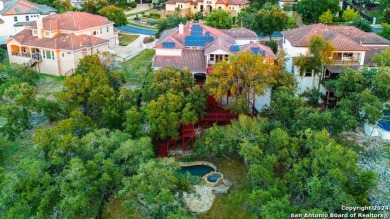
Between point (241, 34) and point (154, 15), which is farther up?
point (154, 15)

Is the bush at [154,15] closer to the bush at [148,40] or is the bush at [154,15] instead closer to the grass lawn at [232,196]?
the bush at [148,40]

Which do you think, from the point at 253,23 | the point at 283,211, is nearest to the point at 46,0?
the point at 253,23

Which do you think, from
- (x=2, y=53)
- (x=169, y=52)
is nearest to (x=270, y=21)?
(x=169, y=52)

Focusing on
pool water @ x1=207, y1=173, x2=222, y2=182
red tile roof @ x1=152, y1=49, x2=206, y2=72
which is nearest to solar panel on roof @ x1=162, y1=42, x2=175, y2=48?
red tile roof @ x1=152, y1=49, x2=206, y2=72

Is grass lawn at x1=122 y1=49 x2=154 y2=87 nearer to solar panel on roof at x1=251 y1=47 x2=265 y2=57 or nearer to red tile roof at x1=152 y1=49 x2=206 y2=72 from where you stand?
red tile roof at x1=152 y1=49 x2=206 y2=72

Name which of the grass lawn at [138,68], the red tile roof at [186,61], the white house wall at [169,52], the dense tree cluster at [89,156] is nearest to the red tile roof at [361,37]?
the red tile roof at [186,61]

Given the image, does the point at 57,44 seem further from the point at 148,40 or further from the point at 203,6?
the point at 203,6
